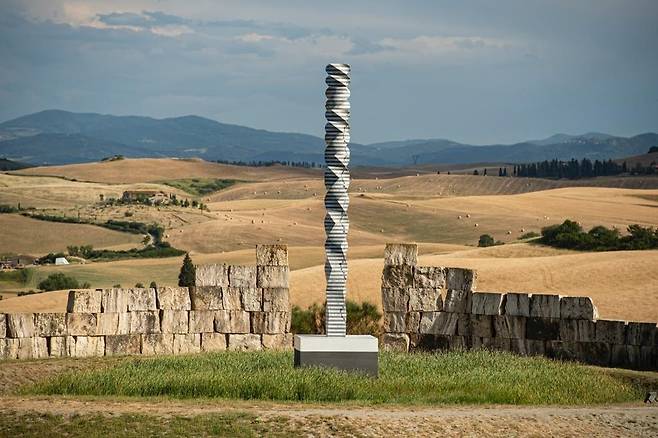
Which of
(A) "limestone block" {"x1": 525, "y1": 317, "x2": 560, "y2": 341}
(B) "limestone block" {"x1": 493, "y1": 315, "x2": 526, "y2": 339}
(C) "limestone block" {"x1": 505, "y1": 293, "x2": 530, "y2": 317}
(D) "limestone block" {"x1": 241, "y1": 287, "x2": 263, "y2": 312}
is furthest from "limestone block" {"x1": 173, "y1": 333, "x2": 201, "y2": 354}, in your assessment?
(A) "limestone block" {"x1": 525, "y1": 317, "x2": 560, "y2": 341}

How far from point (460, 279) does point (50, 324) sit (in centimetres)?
935

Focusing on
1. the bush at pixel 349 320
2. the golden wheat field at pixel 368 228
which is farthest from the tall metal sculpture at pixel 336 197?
the golden wheat field at pixel 368 228

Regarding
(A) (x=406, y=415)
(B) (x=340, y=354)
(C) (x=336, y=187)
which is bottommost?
(A) (x=406, y=415)

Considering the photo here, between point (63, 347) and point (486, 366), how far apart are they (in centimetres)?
940

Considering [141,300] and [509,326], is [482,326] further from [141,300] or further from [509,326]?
[141,300]

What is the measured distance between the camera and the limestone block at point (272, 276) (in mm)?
31422

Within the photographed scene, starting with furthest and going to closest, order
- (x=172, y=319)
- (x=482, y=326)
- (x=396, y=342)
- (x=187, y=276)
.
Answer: (x=187, y=276) → (x=396, y=342) → (x=482, y=326) → (x=172, y=319)

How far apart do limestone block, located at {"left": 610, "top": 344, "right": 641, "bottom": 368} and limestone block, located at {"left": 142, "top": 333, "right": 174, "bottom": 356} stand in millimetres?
9774

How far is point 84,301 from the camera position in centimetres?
2945

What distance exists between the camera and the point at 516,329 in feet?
99.5

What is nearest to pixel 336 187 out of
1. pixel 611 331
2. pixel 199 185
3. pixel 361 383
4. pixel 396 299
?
pixel 361 383

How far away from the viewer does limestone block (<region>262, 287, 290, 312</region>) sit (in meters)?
31.4

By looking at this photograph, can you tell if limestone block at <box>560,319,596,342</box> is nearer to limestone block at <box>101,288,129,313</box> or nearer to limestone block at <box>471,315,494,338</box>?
limestone block at <box>471,315,494,338</box>

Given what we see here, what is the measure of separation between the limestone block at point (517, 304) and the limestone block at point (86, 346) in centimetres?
910
